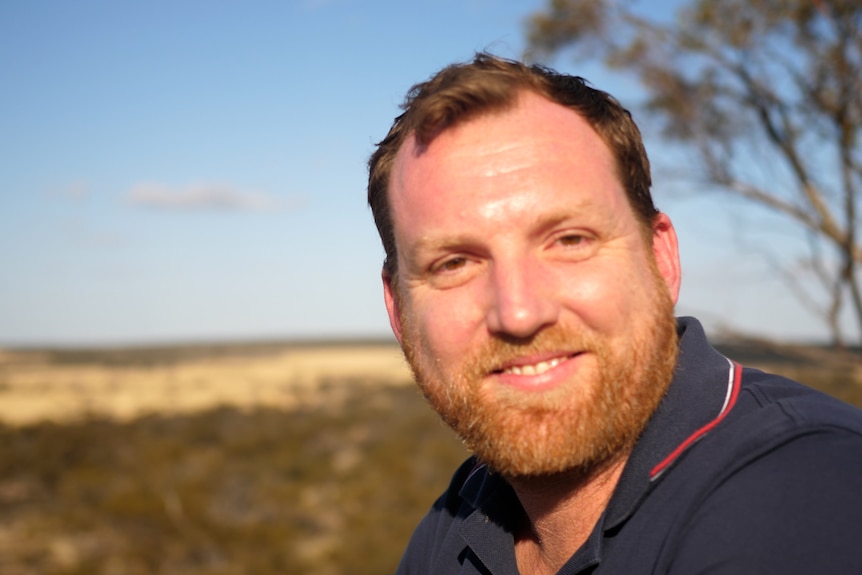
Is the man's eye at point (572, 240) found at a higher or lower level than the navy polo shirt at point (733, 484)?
higher

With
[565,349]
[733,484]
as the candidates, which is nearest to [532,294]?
[565,349]

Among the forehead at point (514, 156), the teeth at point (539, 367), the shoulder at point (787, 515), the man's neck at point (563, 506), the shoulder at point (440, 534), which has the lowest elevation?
the shoulder at point (440, 534)

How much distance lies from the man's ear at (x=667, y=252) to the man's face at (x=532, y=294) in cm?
11

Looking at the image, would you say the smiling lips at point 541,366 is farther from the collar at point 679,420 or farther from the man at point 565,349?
the collar at point 679,420

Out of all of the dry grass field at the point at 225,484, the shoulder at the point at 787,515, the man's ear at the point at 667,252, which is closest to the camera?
the shoulder at the point at 787,515

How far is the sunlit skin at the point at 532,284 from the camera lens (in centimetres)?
155

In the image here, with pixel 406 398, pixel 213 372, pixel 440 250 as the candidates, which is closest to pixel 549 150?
pixel 440 250

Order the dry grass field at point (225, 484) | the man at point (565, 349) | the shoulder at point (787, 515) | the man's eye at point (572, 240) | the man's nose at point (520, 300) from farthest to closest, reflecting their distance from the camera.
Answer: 1. the dry grass field at point (225, 484)
2. the man's eye at point (572, 240)
3. the man's nose at point (520, 300)
4. the man at point (565, 349)
5. the shoulder at point (787, 515)

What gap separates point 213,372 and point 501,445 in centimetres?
5338

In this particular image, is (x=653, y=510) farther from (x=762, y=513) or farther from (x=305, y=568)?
(x=305, y=568)

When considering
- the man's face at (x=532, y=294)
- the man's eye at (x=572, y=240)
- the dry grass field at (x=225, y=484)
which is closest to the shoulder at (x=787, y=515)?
the man's face at (x=532, y=294)

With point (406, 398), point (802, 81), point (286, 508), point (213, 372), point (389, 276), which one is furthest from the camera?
point (213, 372)

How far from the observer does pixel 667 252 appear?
191 cm

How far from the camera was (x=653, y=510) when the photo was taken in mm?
1378
